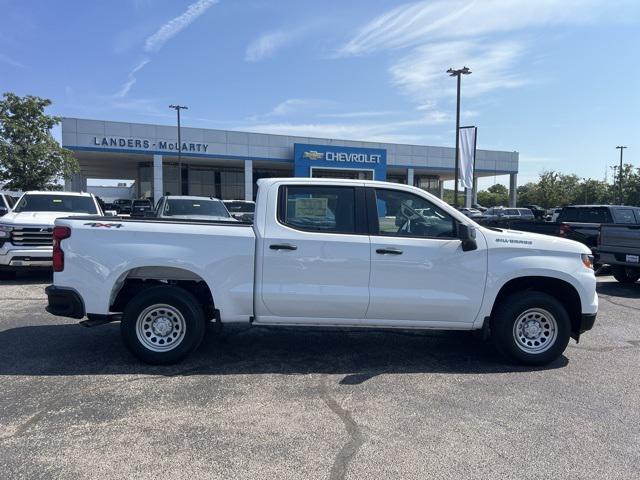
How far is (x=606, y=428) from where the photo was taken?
12.7 feet

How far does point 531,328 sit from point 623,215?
1024cm

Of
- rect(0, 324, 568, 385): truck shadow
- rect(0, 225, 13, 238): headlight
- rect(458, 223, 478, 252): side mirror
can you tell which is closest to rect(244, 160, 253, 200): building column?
rect(0, 225, 13, 238): headlight

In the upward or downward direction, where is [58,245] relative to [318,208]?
downward

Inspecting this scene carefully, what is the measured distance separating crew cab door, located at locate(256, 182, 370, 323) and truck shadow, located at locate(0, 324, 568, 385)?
0.59 metres

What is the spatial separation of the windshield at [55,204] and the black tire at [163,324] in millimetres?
7496

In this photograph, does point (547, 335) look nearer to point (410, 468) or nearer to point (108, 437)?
point (410, 468)

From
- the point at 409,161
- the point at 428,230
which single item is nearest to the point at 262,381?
the point at 428,230

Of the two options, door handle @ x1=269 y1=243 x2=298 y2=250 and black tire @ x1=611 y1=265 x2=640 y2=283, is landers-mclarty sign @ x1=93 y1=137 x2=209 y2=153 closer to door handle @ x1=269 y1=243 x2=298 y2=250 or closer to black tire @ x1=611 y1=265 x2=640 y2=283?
black tire @ x1=611 y1=265 x2=640 y2=283

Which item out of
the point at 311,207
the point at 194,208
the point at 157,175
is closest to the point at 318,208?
the point at 311,207

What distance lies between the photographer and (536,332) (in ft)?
17.5

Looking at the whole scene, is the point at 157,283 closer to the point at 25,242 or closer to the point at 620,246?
the point at 25,242

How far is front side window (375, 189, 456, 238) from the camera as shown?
516cm

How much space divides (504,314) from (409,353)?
120 cm

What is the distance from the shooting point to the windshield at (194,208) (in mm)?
12430
